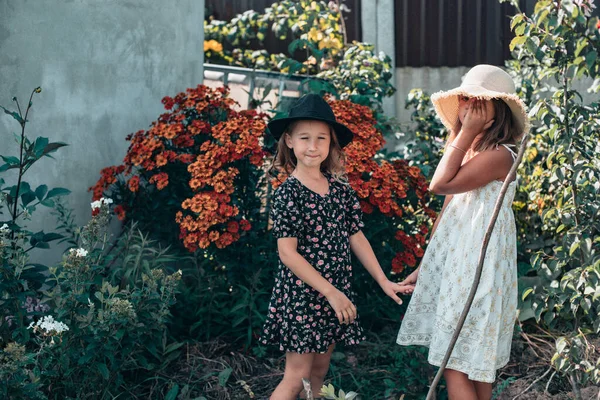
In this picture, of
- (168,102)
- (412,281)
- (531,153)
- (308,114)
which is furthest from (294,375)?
(531,153)

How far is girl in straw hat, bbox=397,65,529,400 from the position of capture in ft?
8.71

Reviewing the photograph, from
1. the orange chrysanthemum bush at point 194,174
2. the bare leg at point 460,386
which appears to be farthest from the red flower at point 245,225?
the bare leg at point 460,386

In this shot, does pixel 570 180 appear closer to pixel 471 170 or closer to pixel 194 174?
pixel 471 170

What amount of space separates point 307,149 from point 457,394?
1.03 metres

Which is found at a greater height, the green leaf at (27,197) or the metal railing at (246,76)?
the metal railing at (246,76)

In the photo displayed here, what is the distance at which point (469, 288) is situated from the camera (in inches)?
104

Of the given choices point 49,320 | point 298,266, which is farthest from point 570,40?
point 49,320

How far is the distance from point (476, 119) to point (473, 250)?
48 centimetres

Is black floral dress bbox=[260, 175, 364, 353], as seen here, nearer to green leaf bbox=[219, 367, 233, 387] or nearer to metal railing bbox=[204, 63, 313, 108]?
green leaf bbox=[219, 367, 233, 387]

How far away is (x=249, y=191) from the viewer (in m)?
3.92

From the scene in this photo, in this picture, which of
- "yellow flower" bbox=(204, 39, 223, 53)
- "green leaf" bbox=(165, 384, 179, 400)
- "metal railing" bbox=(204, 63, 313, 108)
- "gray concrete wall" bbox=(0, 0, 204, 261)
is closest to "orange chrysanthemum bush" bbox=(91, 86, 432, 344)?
"gray concrete wall" bbox=(0, 0, 204, 261)

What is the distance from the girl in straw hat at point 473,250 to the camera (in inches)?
105

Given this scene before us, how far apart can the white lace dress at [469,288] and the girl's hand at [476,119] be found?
0.21 meters

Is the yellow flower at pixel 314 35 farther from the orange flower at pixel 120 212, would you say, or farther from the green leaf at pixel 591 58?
the green leaf at pixel 591 58
